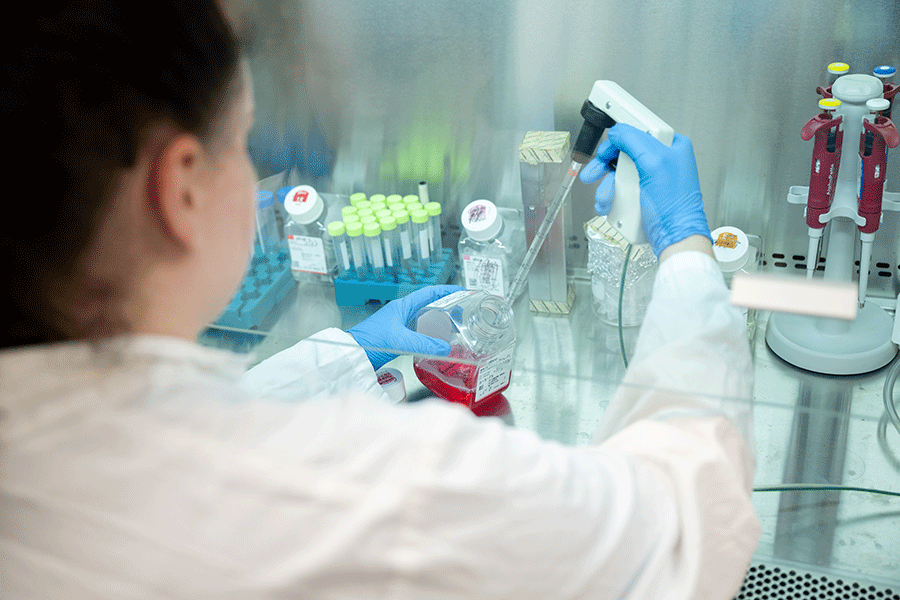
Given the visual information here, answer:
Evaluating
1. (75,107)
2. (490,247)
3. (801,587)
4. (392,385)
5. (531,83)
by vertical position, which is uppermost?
(75,107)

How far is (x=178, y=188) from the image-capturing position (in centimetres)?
63

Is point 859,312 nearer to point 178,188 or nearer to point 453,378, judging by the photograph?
point 453,378

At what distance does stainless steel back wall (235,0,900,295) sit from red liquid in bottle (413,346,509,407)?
1.48ft

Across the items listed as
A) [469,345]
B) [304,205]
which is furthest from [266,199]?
[469,345]

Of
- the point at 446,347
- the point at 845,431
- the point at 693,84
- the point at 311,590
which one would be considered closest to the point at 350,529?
the point at 311,590

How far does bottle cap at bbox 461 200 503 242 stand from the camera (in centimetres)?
140

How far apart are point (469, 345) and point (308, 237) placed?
443 mm

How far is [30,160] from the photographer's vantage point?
1.83 feet

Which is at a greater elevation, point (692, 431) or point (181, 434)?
point (181, 434)

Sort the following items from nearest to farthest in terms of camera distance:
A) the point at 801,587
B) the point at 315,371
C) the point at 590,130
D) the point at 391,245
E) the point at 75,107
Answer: the point at 75,107 → the point at 801,587 → the point at 315,371 → the point at 590,130 → the point at 391,245

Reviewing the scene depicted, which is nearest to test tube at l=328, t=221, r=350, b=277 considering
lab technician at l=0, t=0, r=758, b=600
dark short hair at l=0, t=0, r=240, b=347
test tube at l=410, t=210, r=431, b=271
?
test tube at l=410, t=210, r=431, b=271

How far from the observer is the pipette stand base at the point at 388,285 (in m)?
1.28

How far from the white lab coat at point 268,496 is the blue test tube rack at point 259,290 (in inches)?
15.6

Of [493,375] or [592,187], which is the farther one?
[592,187]
